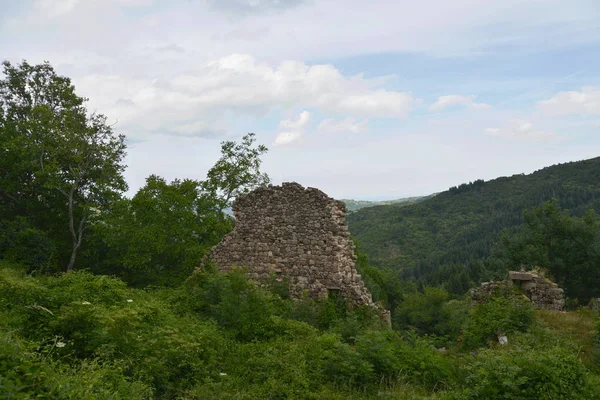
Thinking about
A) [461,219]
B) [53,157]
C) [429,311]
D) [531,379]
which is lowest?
[429,311]

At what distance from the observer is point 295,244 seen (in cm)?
1119

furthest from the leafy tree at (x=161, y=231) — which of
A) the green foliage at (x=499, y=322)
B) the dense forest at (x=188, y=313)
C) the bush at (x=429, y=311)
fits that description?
the bush at (x=429, y=311)

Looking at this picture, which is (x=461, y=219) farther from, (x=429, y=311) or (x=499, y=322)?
(x=499, y=322)

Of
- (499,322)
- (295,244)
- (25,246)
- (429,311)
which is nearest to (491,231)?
(429,311)

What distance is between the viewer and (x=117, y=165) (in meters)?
21.1

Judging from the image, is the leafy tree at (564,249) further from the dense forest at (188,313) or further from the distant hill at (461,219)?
the distant hill at (461,219)

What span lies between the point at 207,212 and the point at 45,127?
8737mm

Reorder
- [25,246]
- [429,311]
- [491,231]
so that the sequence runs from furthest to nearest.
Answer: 1. [491,231]
2. [429,311]
3. [25,246]

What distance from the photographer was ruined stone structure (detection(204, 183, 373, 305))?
1068cm

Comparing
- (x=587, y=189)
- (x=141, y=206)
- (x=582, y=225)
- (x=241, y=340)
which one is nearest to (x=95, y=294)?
(x=241, y=340)

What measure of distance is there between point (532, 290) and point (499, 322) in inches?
156

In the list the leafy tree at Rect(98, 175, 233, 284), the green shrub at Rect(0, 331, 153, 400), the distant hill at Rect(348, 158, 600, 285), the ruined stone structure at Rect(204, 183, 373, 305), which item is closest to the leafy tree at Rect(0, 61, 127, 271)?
the leafy tree at Rect(98, 175, 233, 284)

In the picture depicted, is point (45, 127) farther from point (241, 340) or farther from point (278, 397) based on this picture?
point (278, 397)

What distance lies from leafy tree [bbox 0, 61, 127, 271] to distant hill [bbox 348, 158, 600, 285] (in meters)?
41.4
